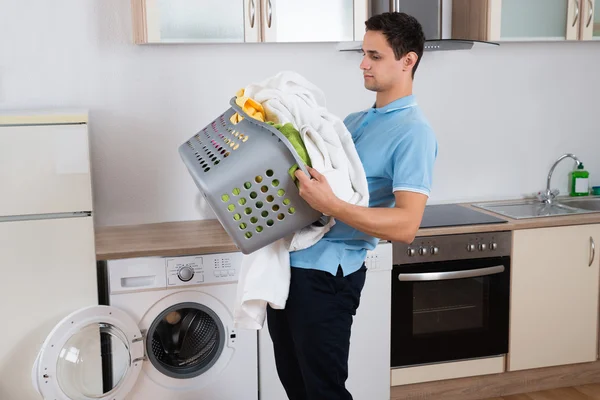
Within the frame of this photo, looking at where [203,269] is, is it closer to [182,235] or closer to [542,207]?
[182,235]

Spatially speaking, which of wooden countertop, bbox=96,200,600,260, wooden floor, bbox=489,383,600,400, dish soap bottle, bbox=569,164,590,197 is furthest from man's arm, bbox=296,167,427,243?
dish soap bottle, bbox=569,164,590,197

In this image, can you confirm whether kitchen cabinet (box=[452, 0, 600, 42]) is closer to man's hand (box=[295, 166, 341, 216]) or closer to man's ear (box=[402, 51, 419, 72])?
man's ear (box=[402, 51, 419, 72])

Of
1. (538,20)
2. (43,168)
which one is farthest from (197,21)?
(538,20)

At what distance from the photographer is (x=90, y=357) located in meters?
2.99

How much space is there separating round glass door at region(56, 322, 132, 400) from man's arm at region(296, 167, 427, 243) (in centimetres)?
129

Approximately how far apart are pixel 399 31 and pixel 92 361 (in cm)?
176

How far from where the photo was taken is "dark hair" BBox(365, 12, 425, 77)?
2.21 metres

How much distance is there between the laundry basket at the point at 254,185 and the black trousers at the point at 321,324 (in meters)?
0.23

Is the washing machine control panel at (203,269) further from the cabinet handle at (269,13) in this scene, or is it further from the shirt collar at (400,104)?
the shirt collar at (400,104)

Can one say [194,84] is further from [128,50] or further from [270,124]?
[270,124]

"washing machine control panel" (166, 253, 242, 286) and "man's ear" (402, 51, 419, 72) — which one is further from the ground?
"man's ear" (402, 51, 419, 72)

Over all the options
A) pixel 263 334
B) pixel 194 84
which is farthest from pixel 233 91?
pixel 263 334

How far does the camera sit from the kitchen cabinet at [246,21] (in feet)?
10.2

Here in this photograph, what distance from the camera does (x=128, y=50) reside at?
339 centimetres
